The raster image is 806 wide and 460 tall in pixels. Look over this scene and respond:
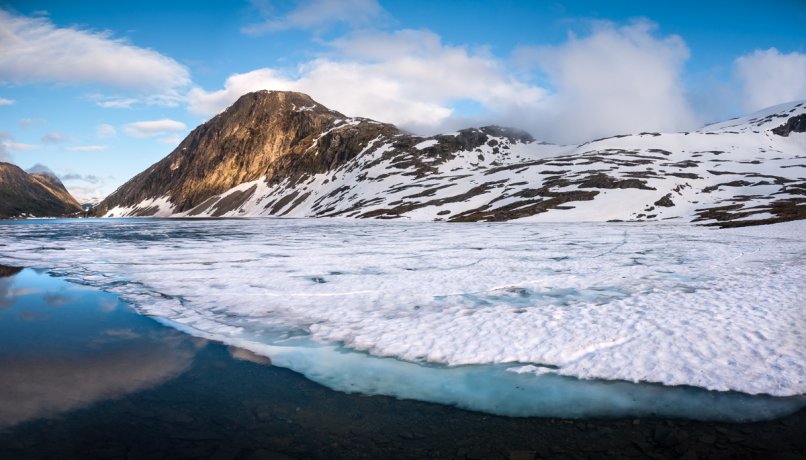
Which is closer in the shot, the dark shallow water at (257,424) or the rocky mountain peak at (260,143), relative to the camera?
the dark shallow water at (257,424)

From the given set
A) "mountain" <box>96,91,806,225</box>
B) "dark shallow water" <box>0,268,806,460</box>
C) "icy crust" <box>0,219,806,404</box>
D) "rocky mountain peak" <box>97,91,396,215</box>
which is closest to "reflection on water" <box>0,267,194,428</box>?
"dark shallow water" <box>0,268,806,460</box>

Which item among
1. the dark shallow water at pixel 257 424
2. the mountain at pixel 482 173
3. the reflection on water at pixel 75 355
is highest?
the mountain at pixel 482 173

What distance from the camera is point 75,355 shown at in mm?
7949

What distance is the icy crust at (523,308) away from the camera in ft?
25.0

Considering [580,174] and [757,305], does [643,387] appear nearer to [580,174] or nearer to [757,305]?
[757,305]

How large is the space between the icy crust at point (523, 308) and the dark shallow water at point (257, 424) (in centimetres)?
133

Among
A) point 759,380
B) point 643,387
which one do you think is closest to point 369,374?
point 643,387

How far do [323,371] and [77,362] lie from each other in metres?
4.23

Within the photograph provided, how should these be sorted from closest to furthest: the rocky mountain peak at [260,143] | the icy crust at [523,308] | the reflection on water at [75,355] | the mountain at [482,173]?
1. the reflection on water at [75,355]
2. the icy crust at [523,308]
3. the mountain at [482,173]
4. the rocky mountain peak at [260,143]

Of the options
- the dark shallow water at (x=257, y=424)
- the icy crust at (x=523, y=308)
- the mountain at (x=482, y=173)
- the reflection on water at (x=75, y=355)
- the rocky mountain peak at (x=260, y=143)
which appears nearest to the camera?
the dark shallow water at (x=257, y=424)

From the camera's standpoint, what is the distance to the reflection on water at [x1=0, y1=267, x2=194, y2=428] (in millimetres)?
6301

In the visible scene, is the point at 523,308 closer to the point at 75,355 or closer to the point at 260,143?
the point at 75,355

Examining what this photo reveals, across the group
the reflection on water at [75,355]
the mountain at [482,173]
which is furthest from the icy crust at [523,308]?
the mountain at [482,173]

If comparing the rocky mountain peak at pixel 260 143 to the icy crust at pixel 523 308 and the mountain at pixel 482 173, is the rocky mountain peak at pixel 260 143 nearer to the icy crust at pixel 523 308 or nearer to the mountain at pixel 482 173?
the mountain at pixel 482 173
